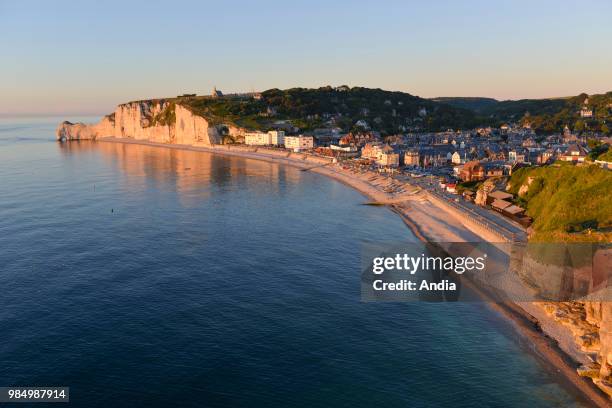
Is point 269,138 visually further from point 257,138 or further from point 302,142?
point 302,142

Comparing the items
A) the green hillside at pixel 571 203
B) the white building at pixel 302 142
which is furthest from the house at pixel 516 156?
the white building at pixel 302 142

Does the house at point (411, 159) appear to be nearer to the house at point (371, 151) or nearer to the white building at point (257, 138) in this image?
the house at point (371, 151)

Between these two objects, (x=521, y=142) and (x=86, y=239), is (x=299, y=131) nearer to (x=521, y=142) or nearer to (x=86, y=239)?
(x=521, y=142)

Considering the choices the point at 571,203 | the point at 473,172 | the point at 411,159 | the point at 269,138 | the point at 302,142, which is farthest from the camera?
the point at 269,138

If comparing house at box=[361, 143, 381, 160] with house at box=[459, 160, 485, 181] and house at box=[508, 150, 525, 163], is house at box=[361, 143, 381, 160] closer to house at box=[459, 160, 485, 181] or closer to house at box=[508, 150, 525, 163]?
house at box=[508, 150, 525, 163]

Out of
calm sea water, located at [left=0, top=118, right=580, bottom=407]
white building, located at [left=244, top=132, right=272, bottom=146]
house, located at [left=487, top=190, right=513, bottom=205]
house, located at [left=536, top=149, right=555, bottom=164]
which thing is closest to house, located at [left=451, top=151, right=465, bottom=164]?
house, located at [left=536, top=149, right=555, bottom=164]

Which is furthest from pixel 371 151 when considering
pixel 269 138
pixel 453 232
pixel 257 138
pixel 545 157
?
pixel 453 232
